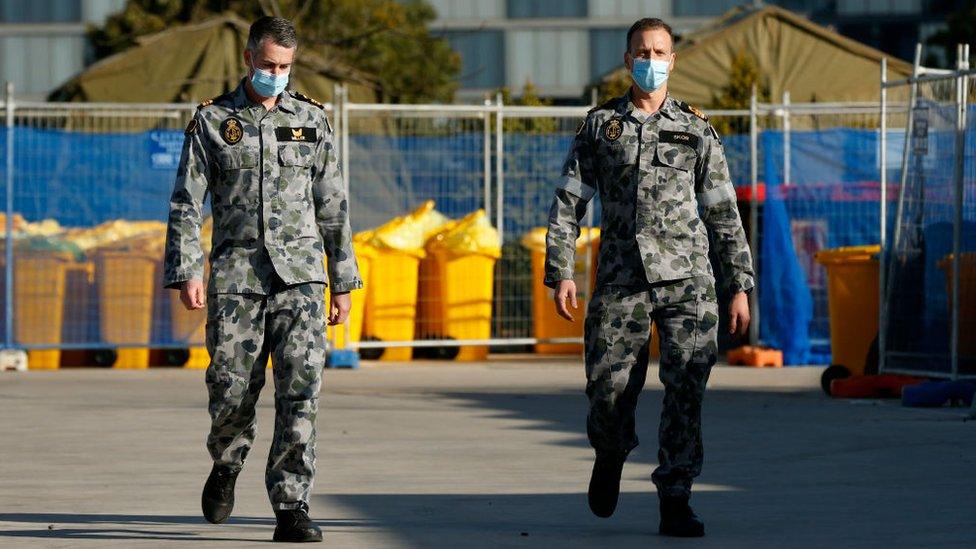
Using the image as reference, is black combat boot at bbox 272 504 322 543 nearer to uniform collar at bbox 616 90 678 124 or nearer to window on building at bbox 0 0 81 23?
uniform collar at bbox 616 90 678 124

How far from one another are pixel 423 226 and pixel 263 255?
505 inches

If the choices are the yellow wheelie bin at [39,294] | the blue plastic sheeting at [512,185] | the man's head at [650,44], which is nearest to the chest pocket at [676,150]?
the man's head at [650,44]

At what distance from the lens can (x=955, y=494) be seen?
905cm

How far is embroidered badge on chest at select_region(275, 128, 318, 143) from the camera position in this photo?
25.0 feet

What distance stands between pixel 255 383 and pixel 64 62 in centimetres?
6360

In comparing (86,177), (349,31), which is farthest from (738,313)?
(349,31)

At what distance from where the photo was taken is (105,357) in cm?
1959

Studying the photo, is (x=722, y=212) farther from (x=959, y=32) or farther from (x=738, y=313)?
(x=959, y=32)

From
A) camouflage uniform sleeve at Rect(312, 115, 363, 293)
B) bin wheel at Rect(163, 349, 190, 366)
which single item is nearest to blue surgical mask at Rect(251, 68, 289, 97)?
camouflage uniform sleeve at Rect(312, 115, 363, 293)

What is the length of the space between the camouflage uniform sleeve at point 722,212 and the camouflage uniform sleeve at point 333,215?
1.36 metres

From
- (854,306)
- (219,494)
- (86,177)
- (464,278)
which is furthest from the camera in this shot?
(464,278)

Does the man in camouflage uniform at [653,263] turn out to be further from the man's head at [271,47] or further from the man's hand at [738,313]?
the man's head at [271,47]

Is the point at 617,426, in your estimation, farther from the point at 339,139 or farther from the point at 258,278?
the point at 339,139

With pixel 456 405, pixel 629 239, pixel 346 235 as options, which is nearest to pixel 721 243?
pixel 629 239
